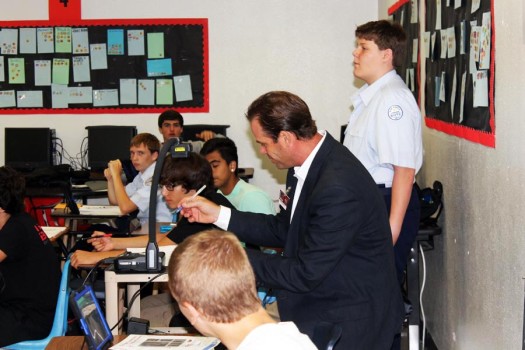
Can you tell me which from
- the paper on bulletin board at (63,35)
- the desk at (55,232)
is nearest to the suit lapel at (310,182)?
the desk at (55,232)

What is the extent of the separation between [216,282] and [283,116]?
2.84 feet

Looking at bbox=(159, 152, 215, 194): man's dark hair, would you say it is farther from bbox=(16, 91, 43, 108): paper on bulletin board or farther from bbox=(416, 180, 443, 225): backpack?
bbox=(16, 91, 43, 108): paper on bulletin board

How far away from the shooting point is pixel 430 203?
4.27 metres

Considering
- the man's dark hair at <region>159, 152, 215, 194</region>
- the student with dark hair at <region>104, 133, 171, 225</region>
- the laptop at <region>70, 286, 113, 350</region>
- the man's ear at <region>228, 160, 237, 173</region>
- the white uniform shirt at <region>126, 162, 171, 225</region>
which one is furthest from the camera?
the student with dark hair at <region>104, 133, 171, 225</region>

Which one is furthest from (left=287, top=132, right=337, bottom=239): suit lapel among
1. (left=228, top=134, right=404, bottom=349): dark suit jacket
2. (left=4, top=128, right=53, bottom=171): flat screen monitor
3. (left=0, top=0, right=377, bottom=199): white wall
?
(left=4, top=128, right=53, bottom=171): flat screen monitor

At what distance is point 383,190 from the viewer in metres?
3.69

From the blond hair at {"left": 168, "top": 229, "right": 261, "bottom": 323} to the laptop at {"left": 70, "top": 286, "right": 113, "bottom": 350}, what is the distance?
66 centimetres

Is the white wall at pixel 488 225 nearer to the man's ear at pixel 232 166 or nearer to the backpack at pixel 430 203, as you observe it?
the backpack at pixel 430 203

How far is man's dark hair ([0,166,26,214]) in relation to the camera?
405 centimetres

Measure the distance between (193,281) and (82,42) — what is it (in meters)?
6.82

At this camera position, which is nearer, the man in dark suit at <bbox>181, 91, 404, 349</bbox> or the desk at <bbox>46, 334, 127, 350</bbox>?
the man in dark suit at <bbox>181, 91, 404, 349</bbox>

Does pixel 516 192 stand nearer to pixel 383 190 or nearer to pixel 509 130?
pixel 509 130

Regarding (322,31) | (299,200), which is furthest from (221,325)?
(322,31)

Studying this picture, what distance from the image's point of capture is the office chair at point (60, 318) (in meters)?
3.78
